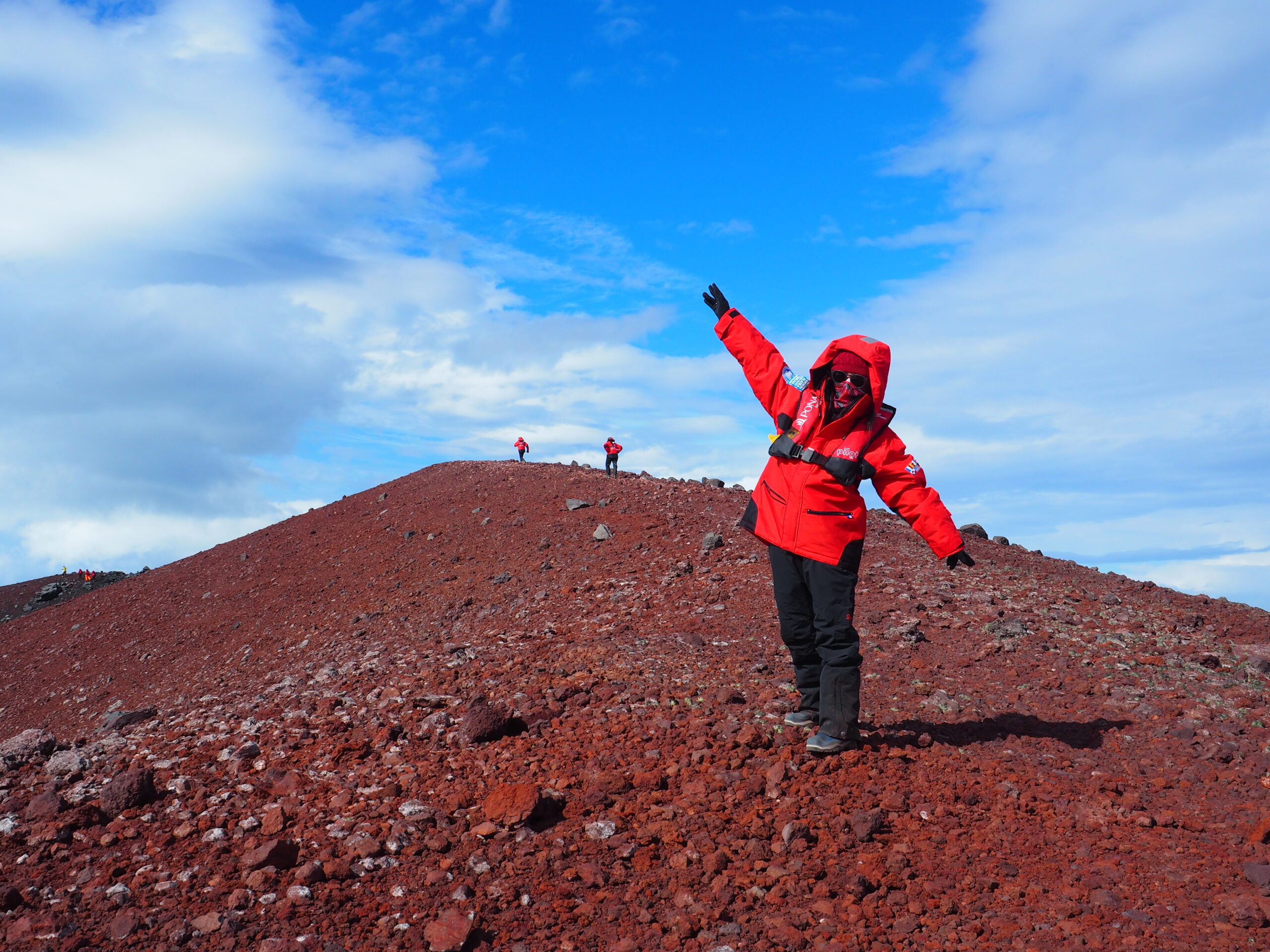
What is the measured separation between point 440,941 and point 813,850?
5.73ft

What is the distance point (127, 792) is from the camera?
15.0 ft

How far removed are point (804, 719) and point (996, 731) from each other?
1324mm

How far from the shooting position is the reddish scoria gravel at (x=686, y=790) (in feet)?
11.5

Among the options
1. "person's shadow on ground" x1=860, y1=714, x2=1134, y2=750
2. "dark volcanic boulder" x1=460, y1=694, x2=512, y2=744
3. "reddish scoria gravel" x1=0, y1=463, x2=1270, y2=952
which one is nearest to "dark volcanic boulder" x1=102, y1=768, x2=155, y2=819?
"reddish scoria gravel" x1=0, y1=463, x2=1270, y2=952

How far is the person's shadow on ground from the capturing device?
5227mm

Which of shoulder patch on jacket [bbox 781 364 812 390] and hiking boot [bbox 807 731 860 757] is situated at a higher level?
shoulder patch on jacket [bbox 781 364 812 390]

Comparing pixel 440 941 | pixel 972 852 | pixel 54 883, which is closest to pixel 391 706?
pixel 54 883

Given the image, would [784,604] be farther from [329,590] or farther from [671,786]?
[329,590]

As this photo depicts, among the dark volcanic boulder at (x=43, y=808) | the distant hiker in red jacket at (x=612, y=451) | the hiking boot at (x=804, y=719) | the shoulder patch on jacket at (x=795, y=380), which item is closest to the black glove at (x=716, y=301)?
the shoulder patch on jacket at (x=795, y=380)

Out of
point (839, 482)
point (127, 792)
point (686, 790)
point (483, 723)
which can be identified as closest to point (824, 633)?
point (839, 482)

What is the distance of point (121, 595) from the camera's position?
56.0ft

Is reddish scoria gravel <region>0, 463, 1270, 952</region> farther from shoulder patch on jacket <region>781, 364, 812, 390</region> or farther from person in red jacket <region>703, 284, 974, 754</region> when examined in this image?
shoulder patch on jacket <region>781, 364, 812, 390</region>

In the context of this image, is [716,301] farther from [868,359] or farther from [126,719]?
[126,719]

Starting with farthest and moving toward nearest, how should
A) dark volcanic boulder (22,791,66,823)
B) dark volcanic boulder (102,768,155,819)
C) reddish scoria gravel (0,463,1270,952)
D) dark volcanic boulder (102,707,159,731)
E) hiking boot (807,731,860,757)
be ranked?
dark volcanic boulder (102,707,159,731), hiking boot (807,731,860,757), dark volcanic boulder (102,768,155,819), dark volcanic boulder (22,791,66,823), reddish scoria gravel (0,463,1270,952)
